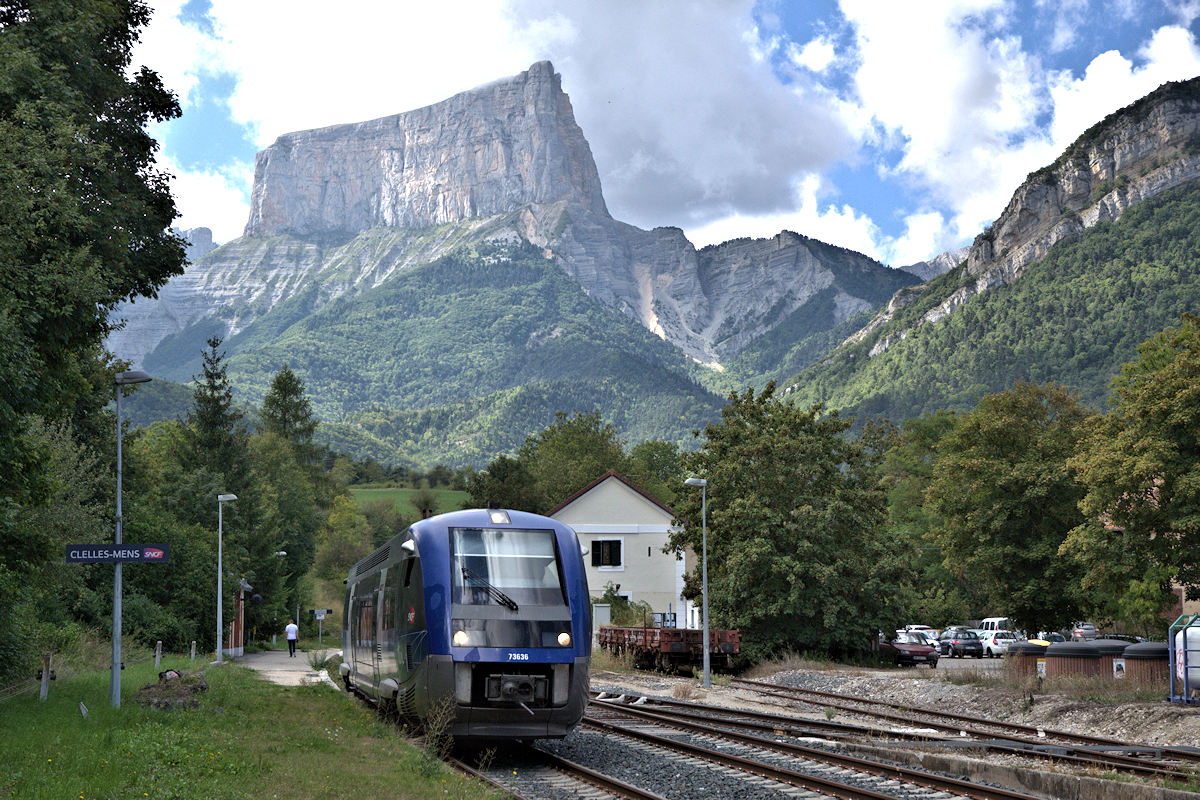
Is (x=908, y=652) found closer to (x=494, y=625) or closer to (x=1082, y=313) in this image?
(x=494, y=625)

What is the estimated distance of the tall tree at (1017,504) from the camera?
43281mm

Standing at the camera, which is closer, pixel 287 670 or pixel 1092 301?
pixel 287 670

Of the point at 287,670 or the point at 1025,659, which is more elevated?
the point at 1025,659

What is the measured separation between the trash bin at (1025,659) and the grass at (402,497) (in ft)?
350

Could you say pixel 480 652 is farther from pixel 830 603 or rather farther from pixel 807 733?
pixel 830 603

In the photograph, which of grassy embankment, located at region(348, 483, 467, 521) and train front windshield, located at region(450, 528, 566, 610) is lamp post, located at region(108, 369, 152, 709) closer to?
train front windshield, located at region(450, 528, 566, 610)

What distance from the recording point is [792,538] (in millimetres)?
41469

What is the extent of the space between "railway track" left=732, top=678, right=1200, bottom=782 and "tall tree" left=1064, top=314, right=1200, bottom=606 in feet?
32.3

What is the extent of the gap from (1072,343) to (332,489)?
11805 centimetres

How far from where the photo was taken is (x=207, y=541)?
175ft

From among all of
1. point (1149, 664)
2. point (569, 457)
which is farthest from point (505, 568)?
point (569, 457)

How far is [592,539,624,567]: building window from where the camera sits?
61594 mm

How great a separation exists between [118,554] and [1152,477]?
26.2m

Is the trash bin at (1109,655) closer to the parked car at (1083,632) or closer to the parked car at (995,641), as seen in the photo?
the parked car at (1083,632)
